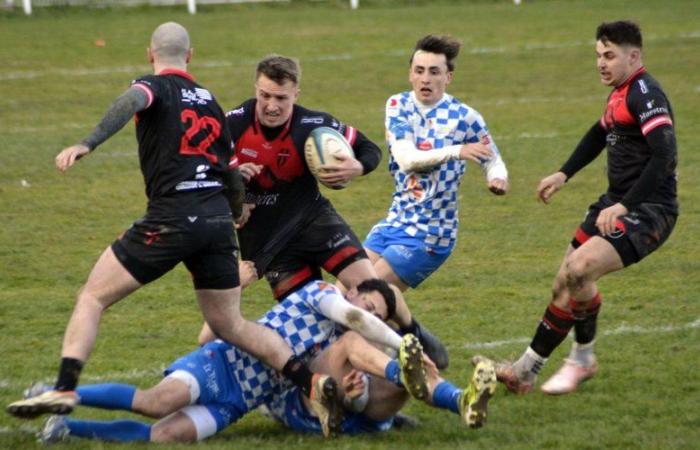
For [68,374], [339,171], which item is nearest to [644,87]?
[339,171]

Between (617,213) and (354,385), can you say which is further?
(617,213)

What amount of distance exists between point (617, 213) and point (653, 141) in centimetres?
47

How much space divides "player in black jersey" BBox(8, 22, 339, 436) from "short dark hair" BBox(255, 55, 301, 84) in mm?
719

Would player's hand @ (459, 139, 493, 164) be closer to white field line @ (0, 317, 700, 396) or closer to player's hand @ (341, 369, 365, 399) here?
white field line @ (0, 317, 700, 396)

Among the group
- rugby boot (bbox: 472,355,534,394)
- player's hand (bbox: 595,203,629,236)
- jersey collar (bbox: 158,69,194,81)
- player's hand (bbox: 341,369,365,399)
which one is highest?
jersey collar (bbox: 158,69,194,81)

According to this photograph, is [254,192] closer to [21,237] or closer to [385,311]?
[385,311]

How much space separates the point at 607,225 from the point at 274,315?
1.99 meters

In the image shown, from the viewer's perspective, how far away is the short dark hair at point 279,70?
7746 mm

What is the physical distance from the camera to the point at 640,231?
7.89 meters

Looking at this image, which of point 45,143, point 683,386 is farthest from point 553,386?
point 45,143

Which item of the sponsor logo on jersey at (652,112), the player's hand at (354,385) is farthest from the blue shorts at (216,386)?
the sponsor logo on jersey at (652,112)

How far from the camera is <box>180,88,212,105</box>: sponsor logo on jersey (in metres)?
6.93

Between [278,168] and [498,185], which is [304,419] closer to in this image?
[278,168]

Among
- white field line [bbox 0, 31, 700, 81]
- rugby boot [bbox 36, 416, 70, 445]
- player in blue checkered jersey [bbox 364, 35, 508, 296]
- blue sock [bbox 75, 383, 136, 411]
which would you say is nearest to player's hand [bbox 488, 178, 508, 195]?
player in blue checkered jersey [bbox 364, 35, 508, 296]
